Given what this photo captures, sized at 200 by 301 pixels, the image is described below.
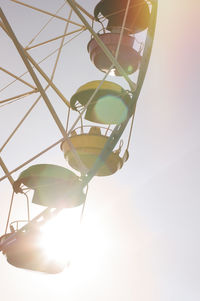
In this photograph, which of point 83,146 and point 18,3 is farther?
point 18,3

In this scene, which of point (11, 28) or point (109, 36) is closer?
point (11, 28)

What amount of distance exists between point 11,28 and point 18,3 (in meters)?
3.94

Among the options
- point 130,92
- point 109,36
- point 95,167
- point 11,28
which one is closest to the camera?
point 11,28

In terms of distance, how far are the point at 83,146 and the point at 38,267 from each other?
10.5ft

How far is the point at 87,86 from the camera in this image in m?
12.9

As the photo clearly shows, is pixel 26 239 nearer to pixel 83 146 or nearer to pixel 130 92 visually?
pixel 83 146

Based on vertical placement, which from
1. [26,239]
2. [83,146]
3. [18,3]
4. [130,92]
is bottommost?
[26,239]

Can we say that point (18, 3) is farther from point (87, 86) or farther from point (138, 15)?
point (138, 15)

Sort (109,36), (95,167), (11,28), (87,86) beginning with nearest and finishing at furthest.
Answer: (11,28) < (95,167) < (87,86) < (109,36)

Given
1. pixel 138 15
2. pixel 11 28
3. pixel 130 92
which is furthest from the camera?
pixel 138 15

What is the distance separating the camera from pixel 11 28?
9.98 metres

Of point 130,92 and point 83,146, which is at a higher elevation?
point 130,92

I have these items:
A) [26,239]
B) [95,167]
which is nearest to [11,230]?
[26,239]

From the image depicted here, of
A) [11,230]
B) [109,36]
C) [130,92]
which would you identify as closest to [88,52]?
[109,36]
